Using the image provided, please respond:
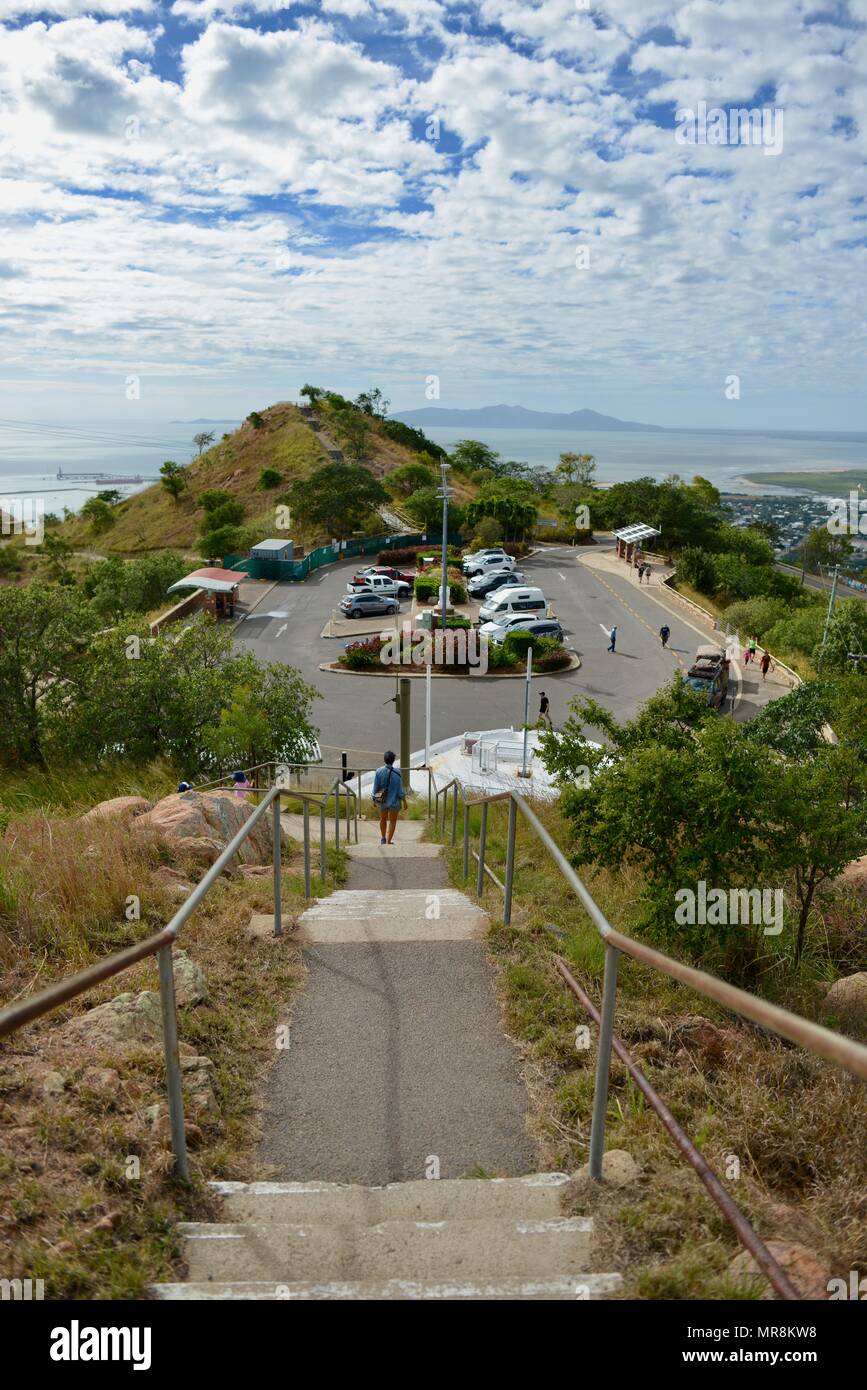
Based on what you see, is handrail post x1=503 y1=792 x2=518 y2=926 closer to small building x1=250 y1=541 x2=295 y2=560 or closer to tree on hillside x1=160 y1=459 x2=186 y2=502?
small building x1=250 y1=541 x2=295 y2=560

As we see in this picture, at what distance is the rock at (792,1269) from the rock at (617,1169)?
0.56 meters

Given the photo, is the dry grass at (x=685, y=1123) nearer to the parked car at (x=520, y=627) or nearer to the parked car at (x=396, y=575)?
the parked car at (x=520, y=627)

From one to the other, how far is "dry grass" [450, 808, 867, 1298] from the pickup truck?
24520mm

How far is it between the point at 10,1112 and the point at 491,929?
3373 mm

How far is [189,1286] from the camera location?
2615mm

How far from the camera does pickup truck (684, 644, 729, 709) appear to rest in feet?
95.4

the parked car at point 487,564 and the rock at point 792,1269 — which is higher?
the parked car at point 487,564

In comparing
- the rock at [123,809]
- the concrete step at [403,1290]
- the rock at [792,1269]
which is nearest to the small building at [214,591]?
the rock at [123,809]

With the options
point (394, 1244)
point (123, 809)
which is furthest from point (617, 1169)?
point (123, 809)

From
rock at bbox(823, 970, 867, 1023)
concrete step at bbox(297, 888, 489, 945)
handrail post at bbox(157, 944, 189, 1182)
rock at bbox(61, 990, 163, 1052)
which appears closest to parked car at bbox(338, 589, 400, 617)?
concrete step at bbox(297, 888, 489, 945)

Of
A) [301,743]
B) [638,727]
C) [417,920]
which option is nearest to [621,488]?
[301,743]

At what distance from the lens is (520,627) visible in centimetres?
3569

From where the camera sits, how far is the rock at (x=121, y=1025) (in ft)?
13.1
